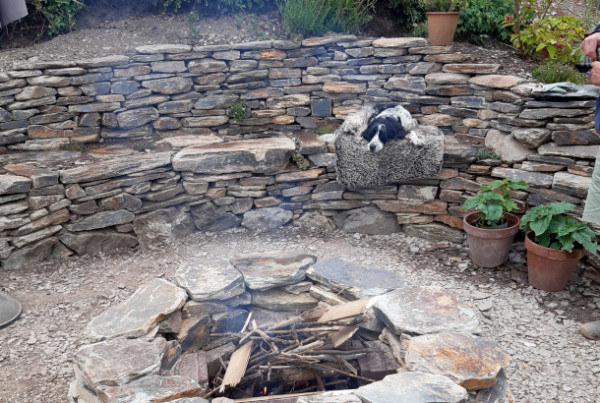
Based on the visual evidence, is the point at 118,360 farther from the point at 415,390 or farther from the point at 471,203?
the point at 471,203

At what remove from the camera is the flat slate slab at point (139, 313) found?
273 centimetres

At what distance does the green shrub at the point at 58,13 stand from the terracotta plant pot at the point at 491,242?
4559 mm

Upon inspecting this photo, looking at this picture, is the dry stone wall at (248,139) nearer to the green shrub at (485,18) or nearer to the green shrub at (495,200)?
the green shrub at (495,200)

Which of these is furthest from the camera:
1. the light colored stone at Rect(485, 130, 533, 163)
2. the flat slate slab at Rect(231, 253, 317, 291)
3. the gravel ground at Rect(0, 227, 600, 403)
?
the light colored stone at Rect(485, 130, 533, 163)

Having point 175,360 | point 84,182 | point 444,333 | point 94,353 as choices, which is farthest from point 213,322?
point 84,182

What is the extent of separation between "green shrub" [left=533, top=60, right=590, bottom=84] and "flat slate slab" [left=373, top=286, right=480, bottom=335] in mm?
2638

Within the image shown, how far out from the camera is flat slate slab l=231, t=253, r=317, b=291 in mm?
3492

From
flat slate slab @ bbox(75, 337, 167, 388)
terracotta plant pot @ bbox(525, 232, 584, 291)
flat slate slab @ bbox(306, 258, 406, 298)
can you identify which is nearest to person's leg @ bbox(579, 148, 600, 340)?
terracotta plant pot @ bbox(525, 232, 584, 291)

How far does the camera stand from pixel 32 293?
3.95m

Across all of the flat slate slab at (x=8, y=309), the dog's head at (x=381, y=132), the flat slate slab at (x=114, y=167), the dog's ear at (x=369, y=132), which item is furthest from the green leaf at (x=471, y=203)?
the flat slate slab at (x=8, y=309)

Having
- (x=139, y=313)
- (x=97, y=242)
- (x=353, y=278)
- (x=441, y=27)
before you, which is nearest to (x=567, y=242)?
(x=353, y=278)

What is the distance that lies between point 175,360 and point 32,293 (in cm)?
187

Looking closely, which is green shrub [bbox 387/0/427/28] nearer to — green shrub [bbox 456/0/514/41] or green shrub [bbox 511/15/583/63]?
green shrub [bbox 456/0/514/41]

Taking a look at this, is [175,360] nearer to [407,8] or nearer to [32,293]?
[32,293]
